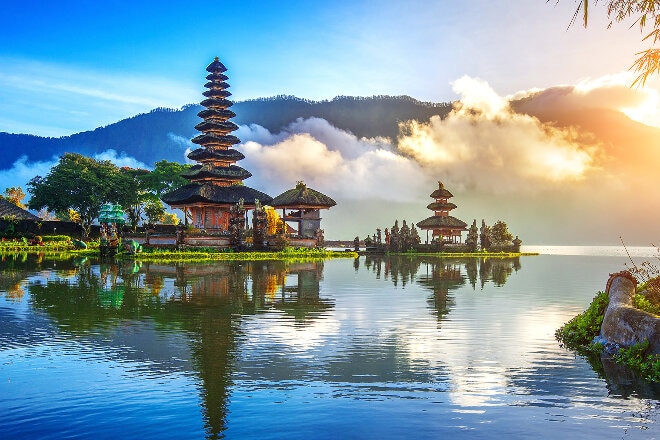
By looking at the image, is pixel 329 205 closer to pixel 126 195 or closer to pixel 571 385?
pixel 126 195

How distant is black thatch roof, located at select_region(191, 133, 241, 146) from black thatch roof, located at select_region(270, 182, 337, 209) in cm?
873

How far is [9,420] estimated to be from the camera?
682 centimetres

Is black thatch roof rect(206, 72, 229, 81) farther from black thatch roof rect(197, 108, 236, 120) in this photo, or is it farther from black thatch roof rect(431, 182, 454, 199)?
black thatch roof rect(431, 182, 454, 199)

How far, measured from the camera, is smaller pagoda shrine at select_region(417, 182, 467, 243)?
229 feet

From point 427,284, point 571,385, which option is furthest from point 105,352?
point 427,284

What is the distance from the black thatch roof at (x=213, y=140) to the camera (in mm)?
63750

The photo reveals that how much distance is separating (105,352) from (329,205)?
164 feet

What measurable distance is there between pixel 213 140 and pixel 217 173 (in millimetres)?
4616

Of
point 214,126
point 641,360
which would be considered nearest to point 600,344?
point 641,360

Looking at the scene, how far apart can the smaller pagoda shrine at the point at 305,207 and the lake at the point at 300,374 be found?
41.3m

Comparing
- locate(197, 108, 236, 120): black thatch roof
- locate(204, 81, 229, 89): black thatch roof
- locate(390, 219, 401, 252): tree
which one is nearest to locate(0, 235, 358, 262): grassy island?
locate(390, 219, 401, 252): tree

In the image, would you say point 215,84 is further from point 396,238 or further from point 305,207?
point 396,238

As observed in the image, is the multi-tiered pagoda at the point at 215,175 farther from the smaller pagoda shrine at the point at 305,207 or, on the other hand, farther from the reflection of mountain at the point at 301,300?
the reflection of mountain at the point at 301,300

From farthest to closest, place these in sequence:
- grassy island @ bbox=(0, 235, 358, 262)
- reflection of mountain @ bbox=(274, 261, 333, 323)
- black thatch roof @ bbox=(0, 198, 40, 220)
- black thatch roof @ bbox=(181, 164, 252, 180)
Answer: black thatch roof @ bbox=(0, 198, 40, 220) < black thatch roof @ bbox=(181, 164, 252, 180) < grassy island @ bbox=(0, 235, 358, 262) < reflection of mountain @ bbox=(274, 261, 333, 323)
